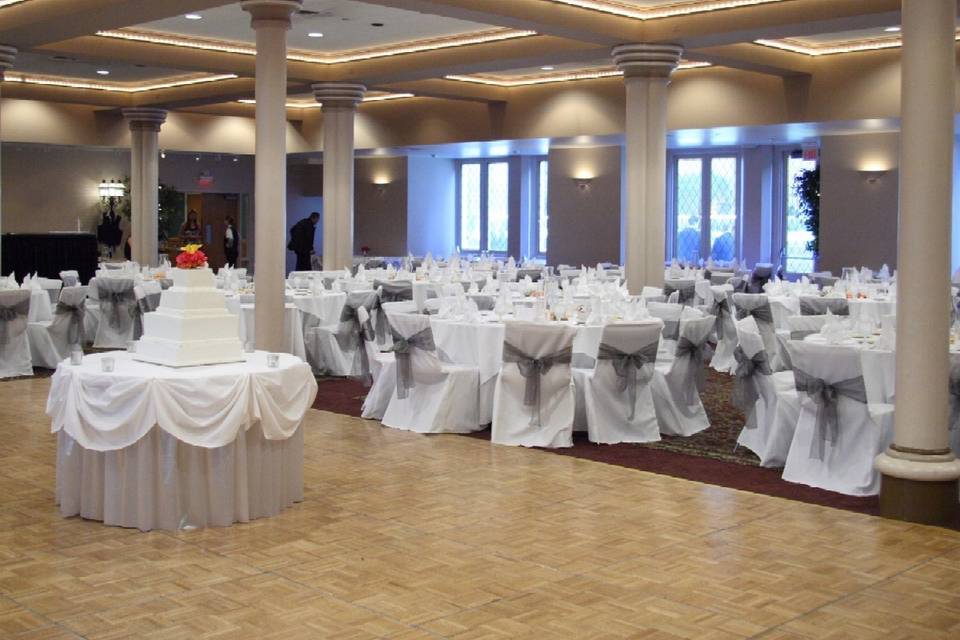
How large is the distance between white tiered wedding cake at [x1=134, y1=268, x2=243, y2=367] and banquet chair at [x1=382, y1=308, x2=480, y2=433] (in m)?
2.41

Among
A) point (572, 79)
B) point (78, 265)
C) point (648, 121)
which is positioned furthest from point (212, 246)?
point (648, 121)

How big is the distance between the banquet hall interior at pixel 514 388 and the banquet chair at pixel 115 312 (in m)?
0.03

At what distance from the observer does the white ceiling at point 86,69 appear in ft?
52.9

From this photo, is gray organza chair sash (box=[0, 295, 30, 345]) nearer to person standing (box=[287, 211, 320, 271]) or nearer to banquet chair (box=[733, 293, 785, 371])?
banquet chair (box=[733, 293, 785, 371])

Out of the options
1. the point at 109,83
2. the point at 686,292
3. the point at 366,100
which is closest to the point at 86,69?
the point at 109,83

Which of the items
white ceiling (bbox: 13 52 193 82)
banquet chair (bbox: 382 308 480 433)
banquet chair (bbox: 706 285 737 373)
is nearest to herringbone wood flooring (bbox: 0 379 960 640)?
banquet chair (bbox: 382 308 480 433)

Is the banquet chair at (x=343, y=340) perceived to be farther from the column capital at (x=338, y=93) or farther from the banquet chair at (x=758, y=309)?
the column capital at (x=338, y=93)

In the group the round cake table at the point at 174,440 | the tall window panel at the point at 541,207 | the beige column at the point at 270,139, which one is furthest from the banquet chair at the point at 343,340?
the tall window panel at the point at 541,207

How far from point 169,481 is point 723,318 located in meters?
8.12

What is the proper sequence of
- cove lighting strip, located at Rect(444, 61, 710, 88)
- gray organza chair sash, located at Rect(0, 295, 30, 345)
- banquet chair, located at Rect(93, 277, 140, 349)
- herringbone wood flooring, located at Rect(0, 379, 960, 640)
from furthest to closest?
cove lighting strip, located at Rect(444, 61, 710, 88) < banquet chair, located at Rect(93, 277, 140, 349) < gray organza chair sash, located at Rect(0, 295, 30, 345) < herringbone wood flooring, located at Rect(0, 379, 960, 640)

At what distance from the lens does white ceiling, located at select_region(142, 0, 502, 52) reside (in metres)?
12.6

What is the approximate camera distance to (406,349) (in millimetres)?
8633

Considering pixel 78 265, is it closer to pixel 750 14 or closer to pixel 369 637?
pixel 750 14

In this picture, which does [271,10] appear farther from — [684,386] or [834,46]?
[834,46]
